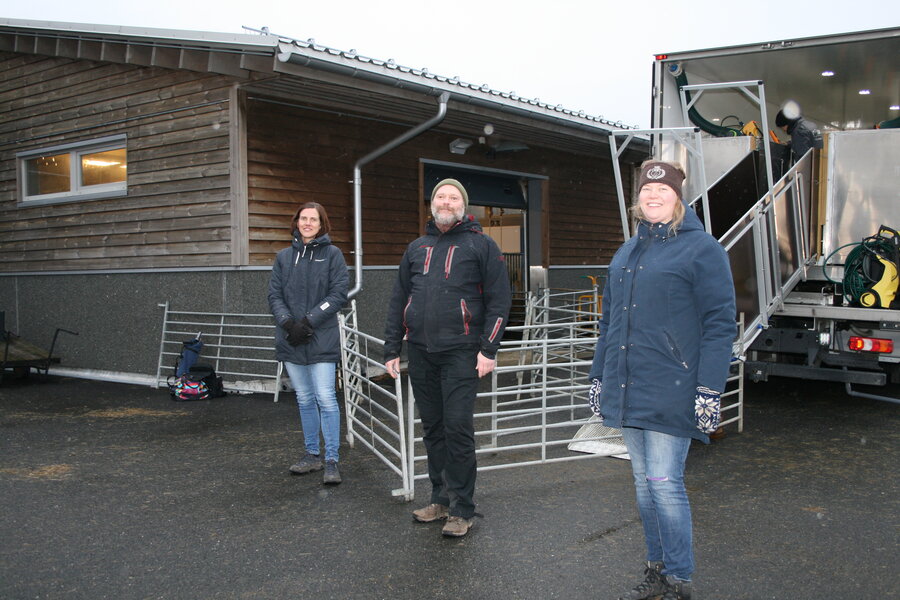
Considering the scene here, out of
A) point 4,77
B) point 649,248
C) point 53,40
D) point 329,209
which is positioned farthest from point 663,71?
point 4,77

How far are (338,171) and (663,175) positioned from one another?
6.75m

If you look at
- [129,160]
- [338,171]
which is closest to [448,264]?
[338,171]

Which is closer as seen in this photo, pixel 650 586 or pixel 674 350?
pixel 674 350

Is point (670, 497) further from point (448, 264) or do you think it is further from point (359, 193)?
point (359, 193)

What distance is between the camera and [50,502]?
4711 mm

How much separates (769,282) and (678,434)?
161 inches

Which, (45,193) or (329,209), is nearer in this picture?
(329,209)

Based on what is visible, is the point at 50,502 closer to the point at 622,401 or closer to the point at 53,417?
the point at 53,417

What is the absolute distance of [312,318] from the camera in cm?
493

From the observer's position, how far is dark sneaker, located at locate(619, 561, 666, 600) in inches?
125

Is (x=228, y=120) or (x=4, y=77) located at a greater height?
(x=4, y=77)

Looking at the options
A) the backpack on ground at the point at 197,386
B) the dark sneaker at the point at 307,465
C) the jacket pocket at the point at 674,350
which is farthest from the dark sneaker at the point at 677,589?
the backpack on ground at the point at 197,386

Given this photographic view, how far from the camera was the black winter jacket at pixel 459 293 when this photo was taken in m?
4.00

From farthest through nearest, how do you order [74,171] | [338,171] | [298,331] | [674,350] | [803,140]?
[74,171], [338,171], [803,140], [298,331], [674,350]
